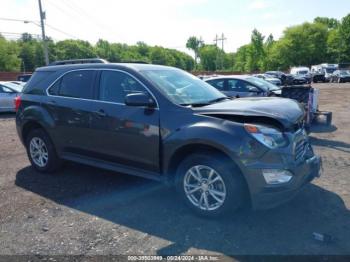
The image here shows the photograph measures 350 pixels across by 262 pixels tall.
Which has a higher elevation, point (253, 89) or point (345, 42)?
point (345, 42)

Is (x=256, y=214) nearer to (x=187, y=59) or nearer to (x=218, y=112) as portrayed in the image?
(x=218, y=112)

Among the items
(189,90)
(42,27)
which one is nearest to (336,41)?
(42,27)

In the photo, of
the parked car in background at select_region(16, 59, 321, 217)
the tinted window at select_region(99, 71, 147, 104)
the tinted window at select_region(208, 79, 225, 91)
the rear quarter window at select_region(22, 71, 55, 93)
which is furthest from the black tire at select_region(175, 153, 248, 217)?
the tinted window at select_region(208, 79, 225, 91)

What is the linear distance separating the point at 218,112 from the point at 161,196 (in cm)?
157

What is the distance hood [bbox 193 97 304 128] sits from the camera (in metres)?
3.83

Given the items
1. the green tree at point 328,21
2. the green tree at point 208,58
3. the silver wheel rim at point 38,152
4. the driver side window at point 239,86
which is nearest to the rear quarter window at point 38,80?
the silver wheel rim at point 38,152

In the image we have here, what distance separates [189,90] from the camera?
15.6 ft

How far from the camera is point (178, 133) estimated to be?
4070mm

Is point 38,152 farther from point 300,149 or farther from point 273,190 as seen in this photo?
point 300,149

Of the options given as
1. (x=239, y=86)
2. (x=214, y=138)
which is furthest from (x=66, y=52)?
(x=214, y=138)

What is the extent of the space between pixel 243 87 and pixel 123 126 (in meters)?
7.06

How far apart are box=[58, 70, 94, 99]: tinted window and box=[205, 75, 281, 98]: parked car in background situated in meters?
6.24

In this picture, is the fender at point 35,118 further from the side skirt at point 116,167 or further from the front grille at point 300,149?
the front grille at point 300,149

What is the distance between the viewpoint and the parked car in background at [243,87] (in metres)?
10.6
